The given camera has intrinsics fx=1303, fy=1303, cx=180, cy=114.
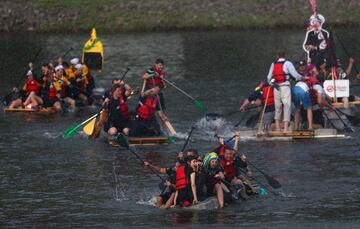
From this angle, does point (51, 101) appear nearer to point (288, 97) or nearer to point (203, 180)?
point (288, 97)

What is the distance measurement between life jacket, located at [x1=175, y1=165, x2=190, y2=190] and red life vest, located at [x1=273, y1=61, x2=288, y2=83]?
878 centimetres

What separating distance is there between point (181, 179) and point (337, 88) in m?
13.5

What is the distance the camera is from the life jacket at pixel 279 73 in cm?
3528

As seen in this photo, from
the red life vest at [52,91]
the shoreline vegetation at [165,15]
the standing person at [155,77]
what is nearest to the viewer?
the standing person at [155,77]

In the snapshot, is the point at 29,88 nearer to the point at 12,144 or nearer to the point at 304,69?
the point at 12,144

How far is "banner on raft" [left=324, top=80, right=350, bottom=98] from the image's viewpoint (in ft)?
129

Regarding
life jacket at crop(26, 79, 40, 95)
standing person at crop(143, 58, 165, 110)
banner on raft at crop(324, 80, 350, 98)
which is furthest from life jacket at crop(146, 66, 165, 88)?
life jacket at crop(26, 79, 40, 95)

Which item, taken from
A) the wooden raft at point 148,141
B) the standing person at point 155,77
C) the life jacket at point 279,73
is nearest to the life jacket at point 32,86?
the standing person at point 155,77

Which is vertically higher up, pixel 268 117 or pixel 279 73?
pixel 279 73

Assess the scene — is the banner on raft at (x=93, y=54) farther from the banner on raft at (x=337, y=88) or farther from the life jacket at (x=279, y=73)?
the life jacket at (x=279, y=73)

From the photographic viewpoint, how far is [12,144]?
3722 centimetres

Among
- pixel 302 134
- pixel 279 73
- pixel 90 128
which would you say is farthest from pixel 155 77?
pixel 302 134

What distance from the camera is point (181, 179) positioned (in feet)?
89.0

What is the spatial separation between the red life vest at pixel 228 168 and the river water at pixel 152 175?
2.29ft
